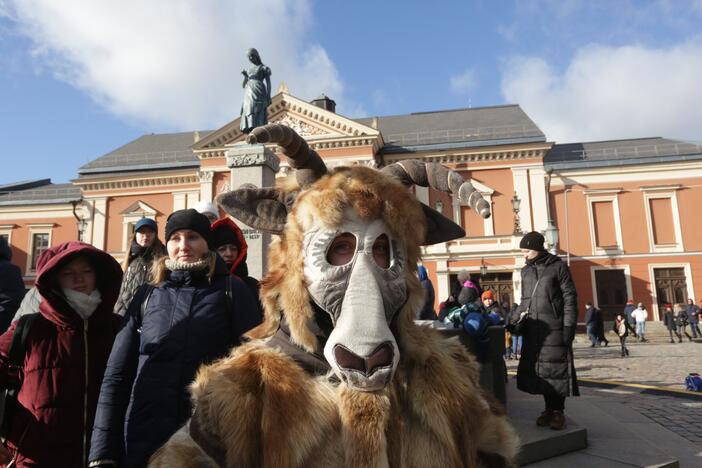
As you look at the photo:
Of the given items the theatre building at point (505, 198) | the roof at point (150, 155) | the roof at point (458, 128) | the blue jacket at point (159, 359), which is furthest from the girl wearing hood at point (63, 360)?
the roof at point (150, 155)

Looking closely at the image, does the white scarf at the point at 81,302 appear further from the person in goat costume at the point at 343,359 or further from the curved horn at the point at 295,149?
the curved horn at the point at 295,149

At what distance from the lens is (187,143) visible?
36.6 m

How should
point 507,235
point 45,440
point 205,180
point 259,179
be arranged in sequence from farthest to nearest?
point 205,180, point 507,235, point 259,179, point 45,440

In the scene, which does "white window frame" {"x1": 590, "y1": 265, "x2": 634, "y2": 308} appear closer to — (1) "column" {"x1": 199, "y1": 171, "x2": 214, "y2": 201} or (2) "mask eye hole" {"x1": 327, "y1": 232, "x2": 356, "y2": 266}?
(1) "column" {"x1": 199, "y1": 171, "x2": 214, "y2": 201}

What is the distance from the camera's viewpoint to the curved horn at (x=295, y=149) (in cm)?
148

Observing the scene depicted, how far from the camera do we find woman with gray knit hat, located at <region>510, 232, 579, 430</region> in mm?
4234

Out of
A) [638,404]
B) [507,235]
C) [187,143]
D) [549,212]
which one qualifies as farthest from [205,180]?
[638,404]

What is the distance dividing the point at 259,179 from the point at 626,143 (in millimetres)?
30980

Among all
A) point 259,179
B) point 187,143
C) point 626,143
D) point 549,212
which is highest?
point 187,143

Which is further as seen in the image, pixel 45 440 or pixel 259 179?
pixel 259 179

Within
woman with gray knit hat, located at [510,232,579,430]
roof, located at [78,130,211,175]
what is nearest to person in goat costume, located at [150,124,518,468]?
woman with gray knit hat, located at [510,232,579,430]

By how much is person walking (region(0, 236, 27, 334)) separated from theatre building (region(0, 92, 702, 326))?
21544 millimetres

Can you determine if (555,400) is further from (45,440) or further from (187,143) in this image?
(187,143)

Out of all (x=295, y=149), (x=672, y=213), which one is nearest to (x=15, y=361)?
(x=295, y=149)
